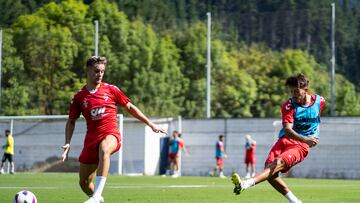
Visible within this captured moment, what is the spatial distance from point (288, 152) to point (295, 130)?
0.38 metres

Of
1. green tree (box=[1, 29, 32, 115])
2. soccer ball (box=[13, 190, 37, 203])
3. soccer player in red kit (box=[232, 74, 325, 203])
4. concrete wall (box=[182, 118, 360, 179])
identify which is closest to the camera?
soccer ball (box=[13, 190, 37, 203])

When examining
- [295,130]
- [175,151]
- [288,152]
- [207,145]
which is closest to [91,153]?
[288,152]

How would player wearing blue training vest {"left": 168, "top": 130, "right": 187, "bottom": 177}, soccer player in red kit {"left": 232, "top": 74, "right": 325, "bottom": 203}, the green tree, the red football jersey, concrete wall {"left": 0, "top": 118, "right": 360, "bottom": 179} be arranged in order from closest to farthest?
the red football jersey → soccer player in red kit {"left": 232, "top": 74, "right": 325, "bottom": 203} → player wearing blue training vest {"left": 168, "top": 130, "right": 187, "bottom": 177} → concrete wall {"left": 0, "top": 118, "right": 360, "bottom": 179} → the green tree

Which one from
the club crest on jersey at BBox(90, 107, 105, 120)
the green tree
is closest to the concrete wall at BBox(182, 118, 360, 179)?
the green tree

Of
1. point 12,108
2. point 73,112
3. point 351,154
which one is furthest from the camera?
point 12,108

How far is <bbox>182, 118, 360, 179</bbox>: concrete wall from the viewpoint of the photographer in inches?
1601

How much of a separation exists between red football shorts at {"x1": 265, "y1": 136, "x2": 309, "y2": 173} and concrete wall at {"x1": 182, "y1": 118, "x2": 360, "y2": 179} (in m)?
26.6

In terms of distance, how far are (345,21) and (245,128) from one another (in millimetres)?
30916

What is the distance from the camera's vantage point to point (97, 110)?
13328mm

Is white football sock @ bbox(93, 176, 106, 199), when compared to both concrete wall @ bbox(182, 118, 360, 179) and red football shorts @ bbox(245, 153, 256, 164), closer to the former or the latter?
red football shorts @ bbox(245, 153, 256, 164)

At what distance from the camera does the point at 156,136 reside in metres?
44.0

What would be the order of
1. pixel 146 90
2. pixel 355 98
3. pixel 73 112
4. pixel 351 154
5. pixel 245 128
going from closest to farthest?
pixel 73 112 < pixel 351 154 < pixel 245 128 < pixel 146 90 < pixel 355 98

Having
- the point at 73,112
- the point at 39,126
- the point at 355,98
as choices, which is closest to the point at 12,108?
the point at 39,126

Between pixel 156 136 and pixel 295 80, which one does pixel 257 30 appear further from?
pixel 295 80
